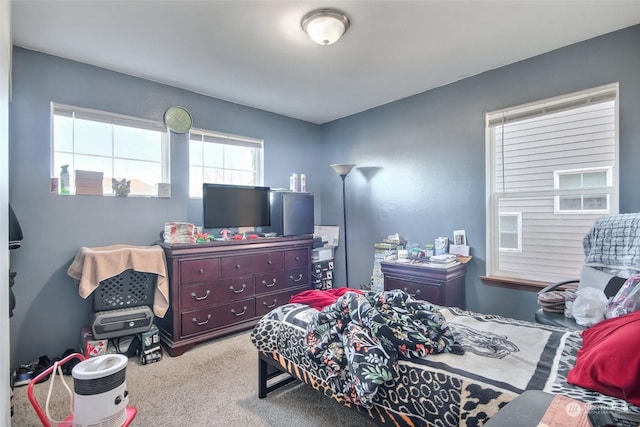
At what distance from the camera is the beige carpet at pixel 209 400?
1.77m

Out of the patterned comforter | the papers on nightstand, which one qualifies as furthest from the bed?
the papers on nightstand

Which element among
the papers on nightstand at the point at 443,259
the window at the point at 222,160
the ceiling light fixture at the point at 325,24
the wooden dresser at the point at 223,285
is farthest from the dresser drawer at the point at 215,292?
the ceiling light fixture at the point at 325,24

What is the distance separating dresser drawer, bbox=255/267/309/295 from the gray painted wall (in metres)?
0.81

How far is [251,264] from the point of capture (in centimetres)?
311

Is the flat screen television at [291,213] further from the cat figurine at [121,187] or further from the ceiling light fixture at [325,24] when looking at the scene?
the ceiling light fixture at [325,24]

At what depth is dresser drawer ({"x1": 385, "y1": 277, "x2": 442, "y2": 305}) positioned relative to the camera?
109 inches

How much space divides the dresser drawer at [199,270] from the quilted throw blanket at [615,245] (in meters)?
2.92

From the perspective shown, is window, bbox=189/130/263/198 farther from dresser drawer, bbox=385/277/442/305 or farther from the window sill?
the window sill

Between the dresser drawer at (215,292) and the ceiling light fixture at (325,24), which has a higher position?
the ceiling light fixture at (325,24)

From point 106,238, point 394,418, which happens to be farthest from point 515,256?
point 106,238

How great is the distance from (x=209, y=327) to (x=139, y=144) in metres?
1.85

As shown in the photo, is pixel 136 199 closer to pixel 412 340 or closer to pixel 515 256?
pixel 412 340

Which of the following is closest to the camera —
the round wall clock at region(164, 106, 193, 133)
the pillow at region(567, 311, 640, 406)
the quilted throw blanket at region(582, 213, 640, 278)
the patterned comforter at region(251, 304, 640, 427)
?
the pillow at region(567, 311, 640, 406)

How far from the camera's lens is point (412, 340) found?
4.65ft
